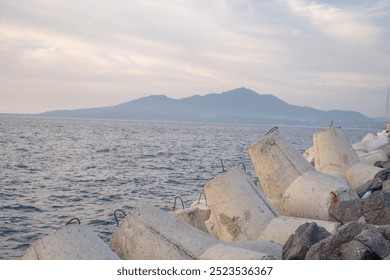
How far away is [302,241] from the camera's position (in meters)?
5.04

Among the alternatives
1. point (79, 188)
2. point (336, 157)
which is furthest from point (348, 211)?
point (79, 188)

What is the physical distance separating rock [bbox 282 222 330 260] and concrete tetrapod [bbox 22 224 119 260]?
1897mm

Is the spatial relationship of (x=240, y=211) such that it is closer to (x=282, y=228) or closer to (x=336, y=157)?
(x=282, y=228)

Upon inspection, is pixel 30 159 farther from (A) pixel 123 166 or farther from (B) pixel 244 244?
(B) pixel 244 244

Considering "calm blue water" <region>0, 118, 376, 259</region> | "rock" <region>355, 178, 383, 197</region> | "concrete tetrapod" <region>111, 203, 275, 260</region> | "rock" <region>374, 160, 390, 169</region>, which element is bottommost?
"calm blue water" <region>0, 118, 376, 259</region>

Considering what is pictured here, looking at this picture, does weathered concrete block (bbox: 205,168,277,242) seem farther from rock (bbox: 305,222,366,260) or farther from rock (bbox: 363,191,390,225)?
rock (bbox: 305,222,366,260)

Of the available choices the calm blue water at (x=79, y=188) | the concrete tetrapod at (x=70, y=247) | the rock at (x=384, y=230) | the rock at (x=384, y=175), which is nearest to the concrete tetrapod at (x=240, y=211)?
the rock at (x=384, y=230)

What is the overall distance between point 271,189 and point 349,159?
10.1ft

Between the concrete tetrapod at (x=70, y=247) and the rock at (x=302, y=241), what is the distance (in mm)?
1897

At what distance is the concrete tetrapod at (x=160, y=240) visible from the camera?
17.0ft

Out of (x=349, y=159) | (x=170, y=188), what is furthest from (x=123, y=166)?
(x=349, y=159)

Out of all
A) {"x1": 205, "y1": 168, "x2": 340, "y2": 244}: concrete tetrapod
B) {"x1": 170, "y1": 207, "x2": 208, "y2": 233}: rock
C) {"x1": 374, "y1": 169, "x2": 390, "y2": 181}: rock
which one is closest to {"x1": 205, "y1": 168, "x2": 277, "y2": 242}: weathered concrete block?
{"x1": 205, "y1": 168, "x2": 340, "y2": 244}: concrete tetrapod

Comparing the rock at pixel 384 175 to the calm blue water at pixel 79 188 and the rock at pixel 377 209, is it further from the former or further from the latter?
the calm blue water at pixel 79 188

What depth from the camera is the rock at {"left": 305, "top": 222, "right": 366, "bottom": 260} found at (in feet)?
15.1
